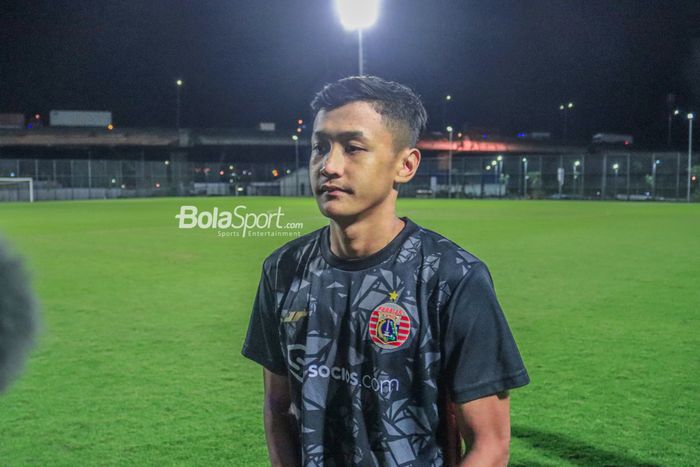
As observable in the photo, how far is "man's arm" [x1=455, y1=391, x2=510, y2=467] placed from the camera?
6.88ft

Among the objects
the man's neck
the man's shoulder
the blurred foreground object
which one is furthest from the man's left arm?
the blurred foreground object

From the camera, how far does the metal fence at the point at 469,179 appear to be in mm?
65500

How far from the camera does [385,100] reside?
89.0 inches

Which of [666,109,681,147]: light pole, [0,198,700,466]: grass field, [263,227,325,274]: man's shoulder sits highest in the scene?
[666,109,681,147]: light pole

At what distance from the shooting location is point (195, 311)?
388 inches

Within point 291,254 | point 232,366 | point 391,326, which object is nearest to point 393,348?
point 391,326

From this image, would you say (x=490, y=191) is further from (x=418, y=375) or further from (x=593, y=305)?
(x=418, y=375)

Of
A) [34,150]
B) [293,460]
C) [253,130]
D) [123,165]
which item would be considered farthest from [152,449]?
[34,150]

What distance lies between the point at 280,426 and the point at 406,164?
990mm

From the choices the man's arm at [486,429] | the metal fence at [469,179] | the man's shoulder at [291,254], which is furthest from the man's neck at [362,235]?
the metal fence at [469,179]

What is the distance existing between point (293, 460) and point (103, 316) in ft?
25.0

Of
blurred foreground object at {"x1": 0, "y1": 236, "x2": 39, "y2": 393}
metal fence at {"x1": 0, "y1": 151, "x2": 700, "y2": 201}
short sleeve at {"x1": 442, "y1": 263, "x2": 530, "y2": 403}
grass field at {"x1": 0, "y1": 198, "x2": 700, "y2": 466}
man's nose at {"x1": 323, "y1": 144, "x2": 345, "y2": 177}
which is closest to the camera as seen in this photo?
blurred foreground object at {"x1": 0, "y1": 236, "x2": 39, "y2": 393}

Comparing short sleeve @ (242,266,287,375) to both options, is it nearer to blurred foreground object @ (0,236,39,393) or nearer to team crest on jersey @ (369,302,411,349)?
team crest on jersey @ (369,302,411,349)

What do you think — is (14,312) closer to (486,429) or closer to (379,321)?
(379,321)
